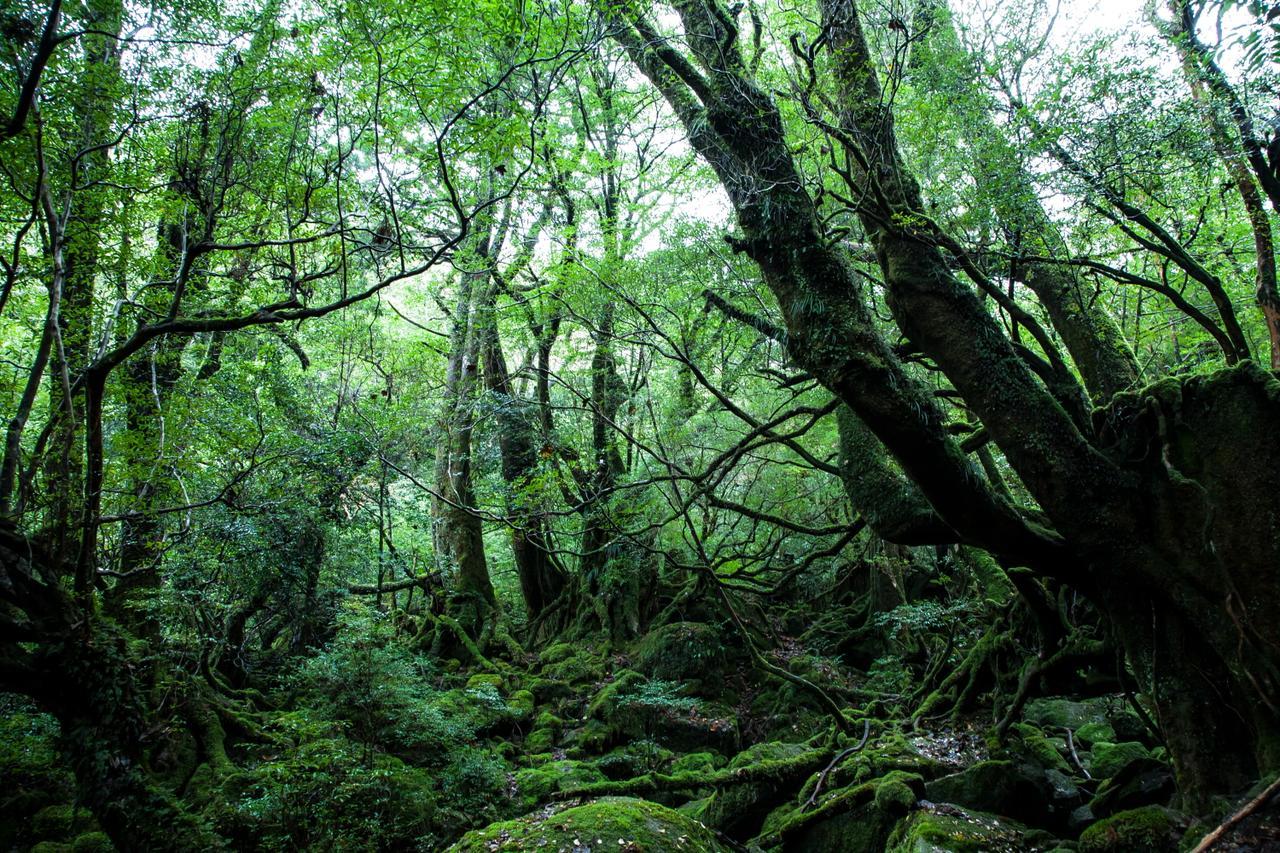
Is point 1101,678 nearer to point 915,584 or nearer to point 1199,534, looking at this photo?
point 1199,534

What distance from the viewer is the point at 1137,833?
369 cm

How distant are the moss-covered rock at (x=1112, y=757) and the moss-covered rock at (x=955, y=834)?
51.3 inches

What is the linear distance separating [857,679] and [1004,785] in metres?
5.61

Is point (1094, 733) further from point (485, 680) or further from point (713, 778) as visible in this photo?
point (485, 680)

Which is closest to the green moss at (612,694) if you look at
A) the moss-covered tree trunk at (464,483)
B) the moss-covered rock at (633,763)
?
the moss-covered rock at (633,763)

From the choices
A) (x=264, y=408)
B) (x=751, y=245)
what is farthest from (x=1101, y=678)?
(x=264, y=408)

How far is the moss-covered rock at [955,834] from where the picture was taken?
3.85 m

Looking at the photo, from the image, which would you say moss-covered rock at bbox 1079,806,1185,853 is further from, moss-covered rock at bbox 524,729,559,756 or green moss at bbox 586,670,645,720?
moss-covered rock at bbox 524,729,559,756

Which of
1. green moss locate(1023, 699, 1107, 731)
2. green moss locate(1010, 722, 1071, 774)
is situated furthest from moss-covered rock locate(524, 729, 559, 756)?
green moss locate(1023, 699, 1107, 731)

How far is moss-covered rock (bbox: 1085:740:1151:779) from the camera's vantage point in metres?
5.05

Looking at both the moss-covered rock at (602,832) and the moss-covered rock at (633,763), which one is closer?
the moss-covered rock at (602,832)

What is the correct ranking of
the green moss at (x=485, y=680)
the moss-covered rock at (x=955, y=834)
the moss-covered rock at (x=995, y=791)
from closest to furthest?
the moss-covered rock at (x=955, y=834) < the moss-covered rock at (x=995, y=791) < the green moss at (x=485, y=680)

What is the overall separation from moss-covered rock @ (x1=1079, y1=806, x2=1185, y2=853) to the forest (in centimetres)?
3

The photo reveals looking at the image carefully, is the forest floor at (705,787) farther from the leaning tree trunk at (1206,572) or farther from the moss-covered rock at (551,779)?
the leaning tree trunk at (1206,572)
